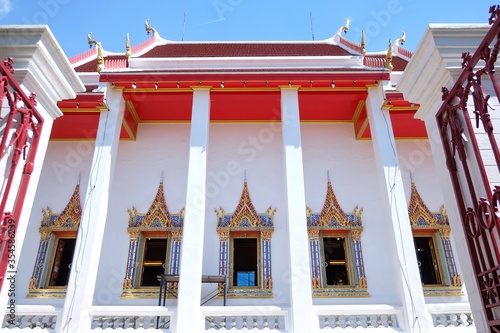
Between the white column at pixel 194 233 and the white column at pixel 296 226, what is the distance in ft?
3.75

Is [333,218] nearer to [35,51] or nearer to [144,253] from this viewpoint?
[144,253]

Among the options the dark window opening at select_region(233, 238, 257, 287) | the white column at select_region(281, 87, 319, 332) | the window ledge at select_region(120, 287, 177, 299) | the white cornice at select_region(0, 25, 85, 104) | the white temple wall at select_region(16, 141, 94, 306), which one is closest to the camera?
the white cornice at select_region(0, 25, 85, 104)

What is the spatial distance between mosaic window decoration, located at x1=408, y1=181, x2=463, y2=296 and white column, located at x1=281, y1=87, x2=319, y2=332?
7.95 ft

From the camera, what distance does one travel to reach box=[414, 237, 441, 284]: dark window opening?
6410 millimetres

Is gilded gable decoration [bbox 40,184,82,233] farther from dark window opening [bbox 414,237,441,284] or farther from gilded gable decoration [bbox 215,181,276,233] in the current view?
dark window opening [bbox 414,237,441,284]

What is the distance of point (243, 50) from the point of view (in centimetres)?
923

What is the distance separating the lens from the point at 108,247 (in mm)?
6367

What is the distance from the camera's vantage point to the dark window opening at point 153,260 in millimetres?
6285

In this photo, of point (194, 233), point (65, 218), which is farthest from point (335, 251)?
point (65, 218)

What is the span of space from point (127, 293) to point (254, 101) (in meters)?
3.67

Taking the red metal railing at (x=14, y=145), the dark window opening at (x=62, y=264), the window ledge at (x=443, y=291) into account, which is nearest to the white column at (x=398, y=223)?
the window ledge at (x=443, y=291)

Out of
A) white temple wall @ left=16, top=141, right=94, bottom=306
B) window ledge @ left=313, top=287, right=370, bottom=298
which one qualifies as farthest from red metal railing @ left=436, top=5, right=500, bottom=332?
white temple wall @ left=16, top=141, right=94, bottom=306

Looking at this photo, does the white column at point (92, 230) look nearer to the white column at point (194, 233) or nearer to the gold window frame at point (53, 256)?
the white column at point (194, 233)

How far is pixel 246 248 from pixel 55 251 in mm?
3118
